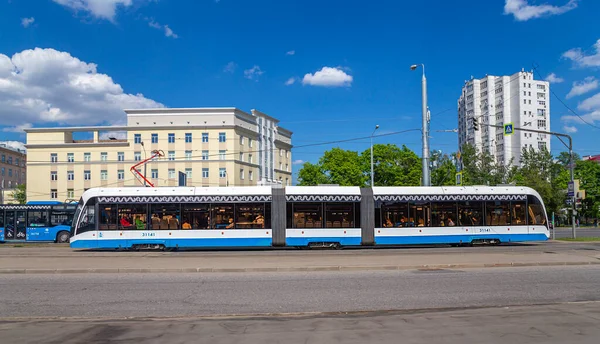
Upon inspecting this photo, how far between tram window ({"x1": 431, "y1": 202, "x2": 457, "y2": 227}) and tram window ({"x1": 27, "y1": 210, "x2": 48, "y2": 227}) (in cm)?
2507

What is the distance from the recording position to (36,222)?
106 feet

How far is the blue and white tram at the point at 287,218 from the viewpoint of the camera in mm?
23938

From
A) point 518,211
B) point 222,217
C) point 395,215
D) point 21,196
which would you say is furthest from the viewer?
point 21,196

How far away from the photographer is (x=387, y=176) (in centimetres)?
6469

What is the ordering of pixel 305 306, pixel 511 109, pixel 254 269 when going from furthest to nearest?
pixel 511 109 < pixel 254 269 < pixel 305 306

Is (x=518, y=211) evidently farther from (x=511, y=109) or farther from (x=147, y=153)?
(x=511, y=109)

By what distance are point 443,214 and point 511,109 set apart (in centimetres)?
10211

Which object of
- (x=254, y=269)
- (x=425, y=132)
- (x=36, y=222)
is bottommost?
(x=254, y=269)

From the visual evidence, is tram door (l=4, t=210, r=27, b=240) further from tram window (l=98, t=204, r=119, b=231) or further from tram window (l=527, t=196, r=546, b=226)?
tram window (l=527, t=196, r=546, b=226)

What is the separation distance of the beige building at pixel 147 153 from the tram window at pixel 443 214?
4377cm

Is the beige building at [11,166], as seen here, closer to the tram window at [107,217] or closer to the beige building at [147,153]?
the beige building at [147,153]

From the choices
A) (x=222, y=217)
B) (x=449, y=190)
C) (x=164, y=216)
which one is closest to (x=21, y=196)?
(x=164, y=216)

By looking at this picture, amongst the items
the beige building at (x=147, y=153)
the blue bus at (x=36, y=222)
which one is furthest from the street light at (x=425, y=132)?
the beige building at (x=147, y=153)

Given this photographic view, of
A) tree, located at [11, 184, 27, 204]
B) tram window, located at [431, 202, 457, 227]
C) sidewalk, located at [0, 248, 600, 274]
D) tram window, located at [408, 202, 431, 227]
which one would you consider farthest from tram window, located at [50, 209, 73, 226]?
tree, located at [11, 184, 27, 204]
